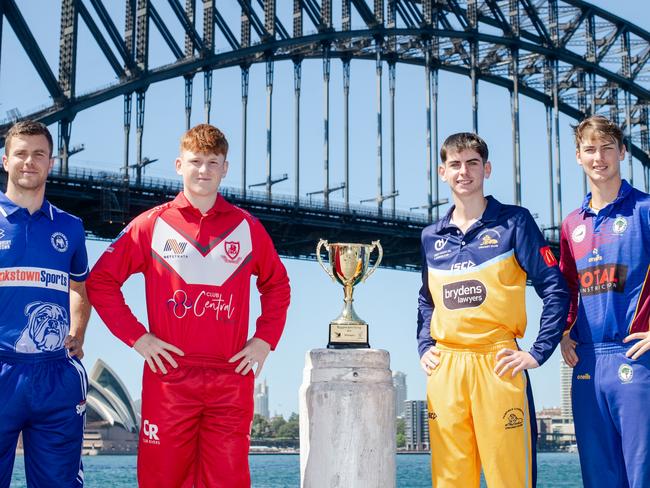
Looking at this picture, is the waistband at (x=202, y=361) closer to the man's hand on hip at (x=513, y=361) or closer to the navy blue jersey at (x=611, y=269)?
the man's hand on hip at (x=513, y=361)

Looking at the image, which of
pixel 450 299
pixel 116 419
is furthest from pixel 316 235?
pixel 450 299

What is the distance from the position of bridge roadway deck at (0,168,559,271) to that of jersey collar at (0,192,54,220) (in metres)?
24.5

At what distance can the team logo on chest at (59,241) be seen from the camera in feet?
14.2

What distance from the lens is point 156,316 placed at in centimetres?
435

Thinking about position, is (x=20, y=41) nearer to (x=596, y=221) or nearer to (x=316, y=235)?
(x=316, y=235)

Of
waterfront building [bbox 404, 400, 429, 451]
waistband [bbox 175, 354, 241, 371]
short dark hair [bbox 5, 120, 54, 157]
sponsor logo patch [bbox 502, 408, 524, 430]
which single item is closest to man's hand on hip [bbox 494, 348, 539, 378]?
sponsor logo patch [bbox 502, 408, 524, 430]

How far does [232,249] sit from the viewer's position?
14.6 feet

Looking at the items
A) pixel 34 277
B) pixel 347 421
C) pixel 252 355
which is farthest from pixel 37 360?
pixel 347 421

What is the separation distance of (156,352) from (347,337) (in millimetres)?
1134

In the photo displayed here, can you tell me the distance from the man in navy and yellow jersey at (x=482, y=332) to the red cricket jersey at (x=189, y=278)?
0.72 m

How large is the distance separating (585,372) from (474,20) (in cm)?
3674

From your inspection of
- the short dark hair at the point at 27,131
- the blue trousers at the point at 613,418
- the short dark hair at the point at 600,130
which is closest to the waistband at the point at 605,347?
the blue trousers at the point at 613,418

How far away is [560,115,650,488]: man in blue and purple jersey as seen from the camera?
421 cm

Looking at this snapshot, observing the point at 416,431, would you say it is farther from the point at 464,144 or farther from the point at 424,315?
the point at 464,144
